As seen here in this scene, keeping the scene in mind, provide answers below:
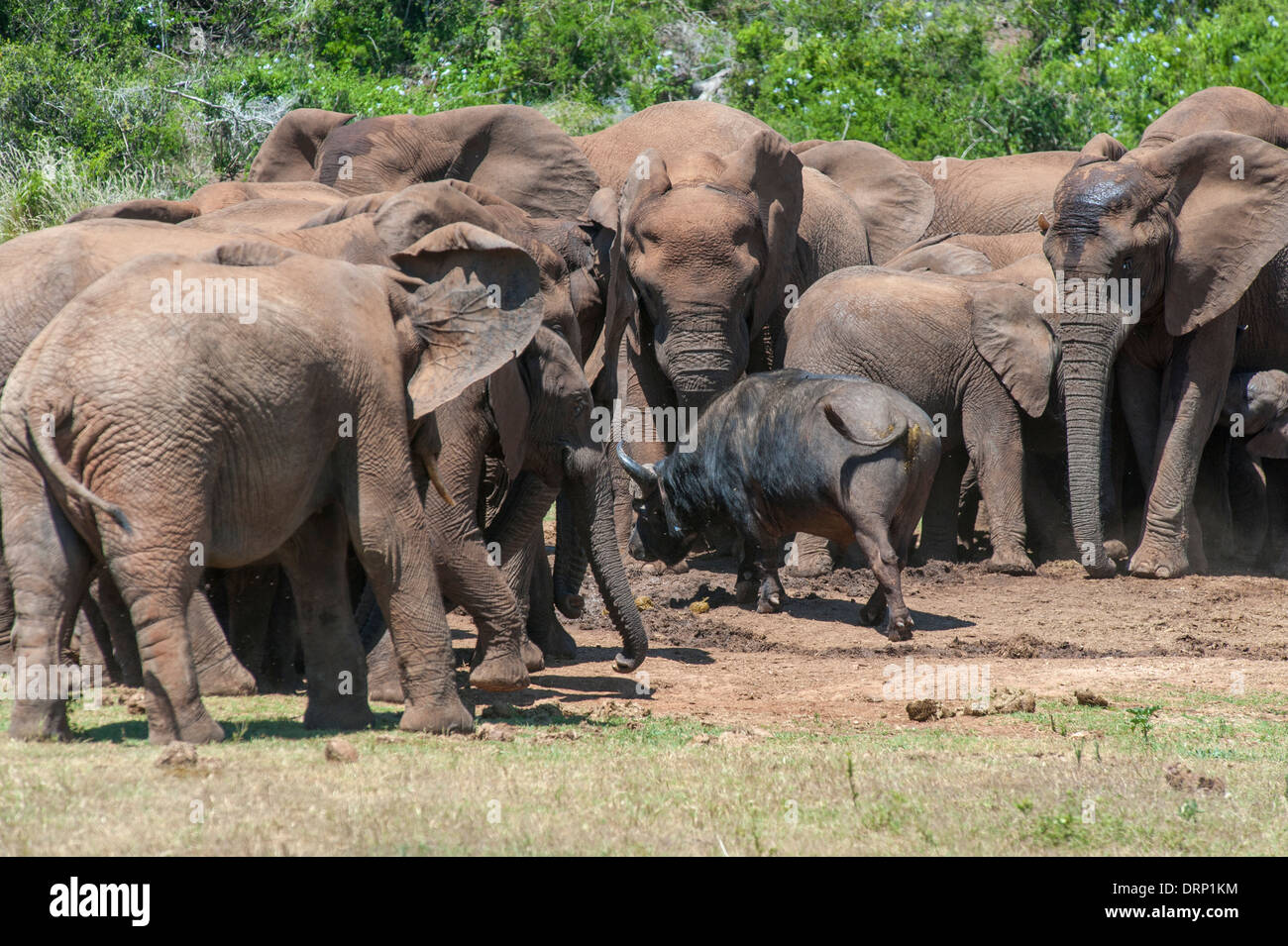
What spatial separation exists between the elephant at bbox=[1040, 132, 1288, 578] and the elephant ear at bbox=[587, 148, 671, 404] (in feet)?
9.98

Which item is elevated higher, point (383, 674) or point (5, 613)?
point (5, 613)

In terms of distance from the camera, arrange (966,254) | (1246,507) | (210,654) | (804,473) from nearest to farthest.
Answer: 1. (210,654)
2. (804,473)
3. (1246,507)
4. (966,254)

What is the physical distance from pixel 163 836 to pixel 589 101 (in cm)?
2373

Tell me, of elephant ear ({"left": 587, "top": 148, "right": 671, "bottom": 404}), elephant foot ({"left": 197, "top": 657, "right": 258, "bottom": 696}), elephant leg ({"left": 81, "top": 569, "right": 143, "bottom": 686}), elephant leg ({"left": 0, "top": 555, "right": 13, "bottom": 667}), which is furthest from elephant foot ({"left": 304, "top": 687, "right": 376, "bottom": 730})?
elephant ear ({"left": 587, "top": 148, "right": 671, "bottom": 404})

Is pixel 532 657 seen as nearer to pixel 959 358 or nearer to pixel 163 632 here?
pixel 163 632

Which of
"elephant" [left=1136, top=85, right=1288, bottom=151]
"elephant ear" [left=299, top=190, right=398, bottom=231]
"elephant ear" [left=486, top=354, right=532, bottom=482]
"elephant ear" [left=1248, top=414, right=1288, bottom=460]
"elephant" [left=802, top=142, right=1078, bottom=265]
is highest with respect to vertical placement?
"elephant" [left=1136, top=85, right=1288, bottom=151]

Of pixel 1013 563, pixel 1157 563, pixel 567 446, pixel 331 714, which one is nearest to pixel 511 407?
pixel 567 446

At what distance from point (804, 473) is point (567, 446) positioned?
9.18 ft

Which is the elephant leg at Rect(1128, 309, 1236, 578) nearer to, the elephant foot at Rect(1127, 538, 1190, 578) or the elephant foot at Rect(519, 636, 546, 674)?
the elephant foot at Rect(1127, 538, 1190, 578)

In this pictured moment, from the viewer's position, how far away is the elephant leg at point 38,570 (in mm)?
6734

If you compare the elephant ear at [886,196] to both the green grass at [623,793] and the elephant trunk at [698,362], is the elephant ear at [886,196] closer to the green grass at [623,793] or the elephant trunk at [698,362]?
the elephant trunk at [698,362]

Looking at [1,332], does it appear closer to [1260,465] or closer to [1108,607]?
[1108,607]

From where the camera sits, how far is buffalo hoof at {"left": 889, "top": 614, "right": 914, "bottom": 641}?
38.6ft

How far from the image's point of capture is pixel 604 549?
1014cm
